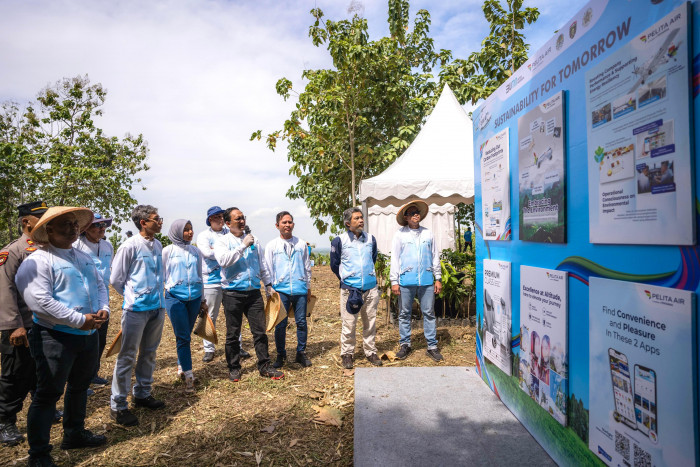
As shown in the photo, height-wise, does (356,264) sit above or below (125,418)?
above

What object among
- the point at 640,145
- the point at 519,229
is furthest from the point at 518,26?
the point at 640,145

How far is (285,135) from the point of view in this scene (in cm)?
1356

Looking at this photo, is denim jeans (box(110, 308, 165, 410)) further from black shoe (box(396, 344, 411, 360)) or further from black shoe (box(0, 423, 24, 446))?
black shoe (box(396, 344, 411, 360))

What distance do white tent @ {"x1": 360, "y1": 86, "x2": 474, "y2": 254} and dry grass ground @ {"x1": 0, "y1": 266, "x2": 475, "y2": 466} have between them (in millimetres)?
2930

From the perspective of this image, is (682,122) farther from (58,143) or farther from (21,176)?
(58,143)

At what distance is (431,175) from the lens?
8.38 m

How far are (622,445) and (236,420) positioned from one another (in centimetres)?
333

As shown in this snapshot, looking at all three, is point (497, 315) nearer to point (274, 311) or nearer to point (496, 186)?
point (496, 186)

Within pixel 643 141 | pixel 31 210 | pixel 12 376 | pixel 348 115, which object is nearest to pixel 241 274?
pixel 31 210

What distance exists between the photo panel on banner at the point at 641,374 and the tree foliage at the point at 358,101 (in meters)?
10.2

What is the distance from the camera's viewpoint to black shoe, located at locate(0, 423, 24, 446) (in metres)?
3.78

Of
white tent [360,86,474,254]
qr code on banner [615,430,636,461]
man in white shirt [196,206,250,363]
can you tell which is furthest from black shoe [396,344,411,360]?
qr code on banner [615,430,636,461]

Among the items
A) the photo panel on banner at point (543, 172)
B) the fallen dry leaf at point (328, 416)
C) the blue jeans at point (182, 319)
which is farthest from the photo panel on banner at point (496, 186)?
the blue jeans at point (182, 319)

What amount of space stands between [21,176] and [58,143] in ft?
8.27
